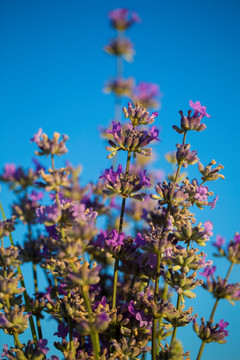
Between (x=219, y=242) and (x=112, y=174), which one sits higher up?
(x=112, y=174)

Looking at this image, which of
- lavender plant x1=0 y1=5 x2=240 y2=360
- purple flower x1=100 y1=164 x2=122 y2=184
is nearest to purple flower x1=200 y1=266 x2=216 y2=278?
lavender plant x1=0 y1=5 x2=240 y2=360

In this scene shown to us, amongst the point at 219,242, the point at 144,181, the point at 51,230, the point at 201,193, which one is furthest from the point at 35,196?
the point at 219,242

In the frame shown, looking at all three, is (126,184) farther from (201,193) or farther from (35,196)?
(35,196)

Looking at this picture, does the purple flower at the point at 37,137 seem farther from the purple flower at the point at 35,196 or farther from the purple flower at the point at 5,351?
the purple flower at the point at 5,351

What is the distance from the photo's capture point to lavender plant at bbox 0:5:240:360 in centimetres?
93

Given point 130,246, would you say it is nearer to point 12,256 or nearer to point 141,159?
point 12,256

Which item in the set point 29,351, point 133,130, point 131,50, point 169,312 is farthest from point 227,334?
point 131,50

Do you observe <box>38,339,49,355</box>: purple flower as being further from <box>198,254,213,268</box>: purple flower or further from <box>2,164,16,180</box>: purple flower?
<box>2,164,16,180</box>: purple flower

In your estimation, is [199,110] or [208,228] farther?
[199,110]

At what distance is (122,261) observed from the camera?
1230 millimetres

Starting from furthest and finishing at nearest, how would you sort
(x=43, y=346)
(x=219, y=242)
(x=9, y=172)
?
(x=9, y=172) < (x=43, y=346) < (x=219, y=242)

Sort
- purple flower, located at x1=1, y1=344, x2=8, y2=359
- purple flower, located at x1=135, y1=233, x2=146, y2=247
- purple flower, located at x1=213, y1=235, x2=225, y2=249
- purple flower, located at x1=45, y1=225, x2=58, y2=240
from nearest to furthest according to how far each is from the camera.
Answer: purple flower, located at x1=213, y1=235, x2=225, y2=249
purple flower, located at x1=1, y1=344, x2=8, y2=359
purple flower, located at x1=135, y1=233, x2=146, y2=247
purple flower, located at x1=45, y1=225, x2=58, y2=240

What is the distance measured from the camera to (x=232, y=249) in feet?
2.96

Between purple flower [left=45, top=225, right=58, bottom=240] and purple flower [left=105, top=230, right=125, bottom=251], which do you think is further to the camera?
purple flower [left=45, top=225, right=58, bottom=240]
